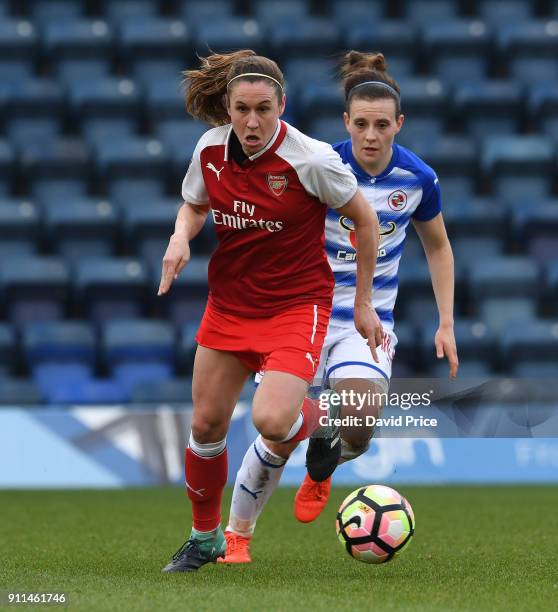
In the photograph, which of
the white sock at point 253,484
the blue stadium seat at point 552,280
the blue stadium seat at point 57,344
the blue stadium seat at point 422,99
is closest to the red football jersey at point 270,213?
the white sock at point 253,484

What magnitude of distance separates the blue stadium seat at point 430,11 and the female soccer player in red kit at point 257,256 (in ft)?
31.7

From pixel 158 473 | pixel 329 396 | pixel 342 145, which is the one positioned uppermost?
pixel 342 145

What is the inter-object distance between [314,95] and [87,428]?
184 inches

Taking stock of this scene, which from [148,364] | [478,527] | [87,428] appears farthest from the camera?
[148,364]

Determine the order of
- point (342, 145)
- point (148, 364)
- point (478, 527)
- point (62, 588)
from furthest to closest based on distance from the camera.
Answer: point (148, 364), point (478, 527), point (342, 145), point (62, 588)

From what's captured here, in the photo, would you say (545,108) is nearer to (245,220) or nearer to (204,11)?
(204,11)

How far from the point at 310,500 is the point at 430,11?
9.68 meters

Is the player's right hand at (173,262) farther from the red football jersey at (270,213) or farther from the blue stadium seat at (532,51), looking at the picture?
the blue stadium seat at (532,51)

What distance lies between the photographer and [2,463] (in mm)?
9805

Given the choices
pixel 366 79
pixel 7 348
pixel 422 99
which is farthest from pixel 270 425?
pixel 422 99

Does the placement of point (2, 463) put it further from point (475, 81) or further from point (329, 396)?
point (475, 81)

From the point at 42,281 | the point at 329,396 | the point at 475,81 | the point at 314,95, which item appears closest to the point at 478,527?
the point at 329,396

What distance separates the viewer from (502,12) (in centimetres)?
1444

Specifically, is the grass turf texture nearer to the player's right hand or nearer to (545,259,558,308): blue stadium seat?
the player's right hand
